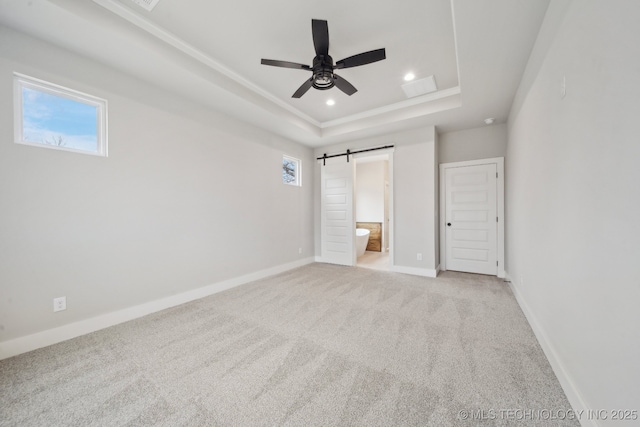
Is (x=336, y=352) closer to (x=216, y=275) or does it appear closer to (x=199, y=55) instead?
(x=216, y=275)

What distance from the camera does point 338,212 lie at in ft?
17.3

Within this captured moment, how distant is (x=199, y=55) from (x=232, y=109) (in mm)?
850

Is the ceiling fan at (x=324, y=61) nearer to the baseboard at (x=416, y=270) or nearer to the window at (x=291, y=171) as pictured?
Result: the window at (x=291, y=171)

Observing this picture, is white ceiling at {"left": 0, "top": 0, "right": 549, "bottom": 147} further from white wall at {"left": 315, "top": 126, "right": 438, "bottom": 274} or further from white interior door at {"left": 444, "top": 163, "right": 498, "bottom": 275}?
white interior door at {"left": 444, "top": 163, "right": 498, "bottom": 275}

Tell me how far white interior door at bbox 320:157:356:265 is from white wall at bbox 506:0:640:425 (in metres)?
3.21

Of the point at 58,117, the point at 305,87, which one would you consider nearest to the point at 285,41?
the point at 305,87

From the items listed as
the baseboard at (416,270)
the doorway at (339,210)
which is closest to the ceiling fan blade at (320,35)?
the doorway at (339,210)

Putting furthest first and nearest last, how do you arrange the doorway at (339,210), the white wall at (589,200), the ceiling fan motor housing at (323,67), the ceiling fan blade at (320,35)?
1. the doorway at (339,210)
2. the ceiling fan motor housing at (323,67)
3. the ceiling fan blade at (320,35)
4. the white wall at (589,200)

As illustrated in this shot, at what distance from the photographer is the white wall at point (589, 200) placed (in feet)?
3.10

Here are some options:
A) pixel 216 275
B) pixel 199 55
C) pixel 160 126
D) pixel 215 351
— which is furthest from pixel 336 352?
pixel 199 55

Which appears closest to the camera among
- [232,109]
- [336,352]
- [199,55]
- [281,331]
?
[336,352]

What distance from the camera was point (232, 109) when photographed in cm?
347

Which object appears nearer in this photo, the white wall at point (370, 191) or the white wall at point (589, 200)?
the white wall at point (589, 200)

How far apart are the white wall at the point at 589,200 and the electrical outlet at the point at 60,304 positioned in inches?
149
